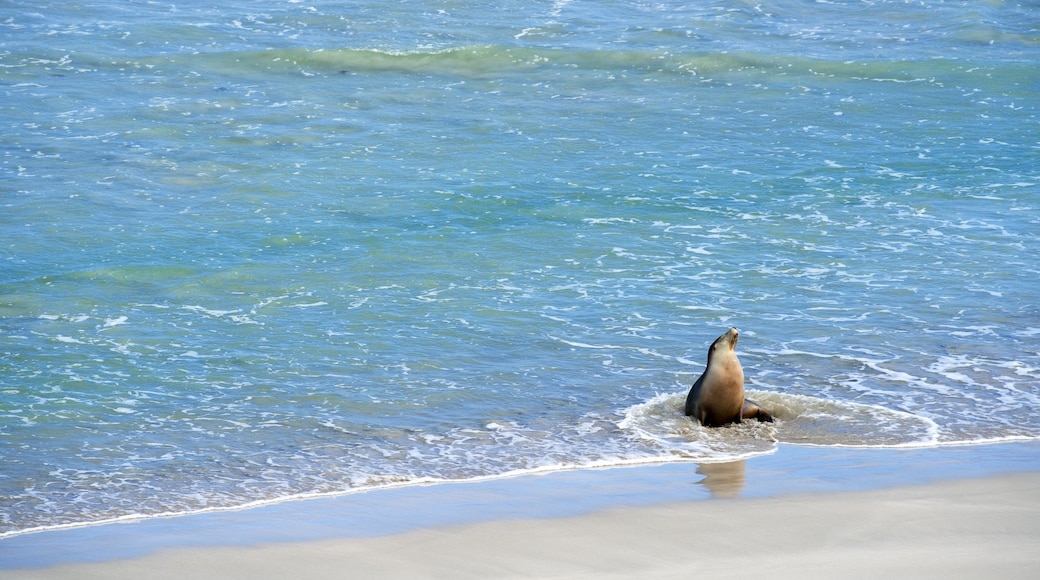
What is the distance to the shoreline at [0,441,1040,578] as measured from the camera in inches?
237

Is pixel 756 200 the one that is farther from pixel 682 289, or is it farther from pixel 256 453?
pixel 256 453

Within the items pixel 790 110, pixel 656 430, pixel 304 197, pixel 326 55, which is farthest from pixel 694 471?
pixel 326 55

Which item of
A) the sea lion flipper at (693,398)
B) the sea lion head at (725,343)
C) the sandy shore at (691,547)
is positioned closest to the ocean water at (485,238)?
the sea lion flipper at (693,398)

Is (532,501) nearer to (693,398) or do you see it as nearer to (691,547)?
(691,547)

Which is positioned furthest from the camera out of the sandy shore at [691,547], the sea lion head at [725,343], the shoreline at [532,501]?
the sea lion head at [725,343]

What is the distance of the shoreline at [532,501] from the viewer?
601cm

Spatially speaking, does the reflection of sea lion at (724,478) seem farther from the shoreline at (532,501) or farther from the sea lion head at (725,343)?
the sea lion head at (725,343)

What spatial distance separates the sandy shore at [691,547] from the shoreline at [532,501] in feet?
0.12

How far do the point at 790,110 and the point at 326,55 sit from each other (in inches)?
281

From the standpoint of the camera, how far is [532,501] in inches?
262

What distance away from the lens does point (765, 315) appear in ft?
34.9

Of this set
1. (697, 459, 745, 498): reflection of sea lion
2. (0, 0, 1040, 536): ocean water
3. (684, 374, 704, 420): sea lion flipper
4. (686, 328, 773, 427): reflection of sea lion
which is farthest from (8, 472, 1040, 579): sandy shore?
(684, 374, 704, 420): sea lion flipper

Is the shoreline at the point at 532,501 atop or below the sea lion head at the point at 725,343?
below

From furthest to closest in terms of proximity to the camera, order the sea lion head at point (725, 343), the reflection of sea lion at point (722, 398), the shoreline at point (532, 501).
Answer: the sea lion head at point (725, 343) < the reflection of sea lion at point (722, 398) < the shoreline at point (532, 501)
